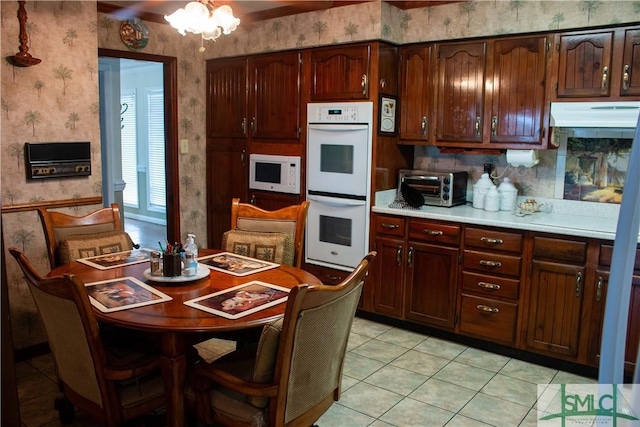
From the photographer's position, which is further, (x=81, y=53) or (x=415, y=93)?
(x=415, y=93)

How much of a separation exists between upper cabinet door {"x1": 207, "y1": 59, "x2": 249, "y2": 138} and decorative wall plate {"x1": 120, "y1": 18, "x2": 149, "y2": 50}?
698 mm

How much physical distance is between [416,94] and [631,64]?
1.44 m

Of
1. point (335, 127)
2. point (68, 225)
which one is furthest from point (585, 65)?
point (68, 225)

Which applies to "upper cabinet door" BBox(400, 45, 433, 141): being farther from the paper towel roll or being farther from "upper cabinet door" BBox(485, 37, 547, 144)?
the paper towel roll

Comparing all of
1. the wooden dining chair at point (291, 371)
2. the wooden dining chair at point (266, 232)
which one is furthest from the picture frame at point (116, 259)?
the wooden dining chair at point (291, 371)

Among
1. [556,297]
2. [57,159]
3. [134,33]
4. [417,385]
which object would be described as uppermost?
[134,33]

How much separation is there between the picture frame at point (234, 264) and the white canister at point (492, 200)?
1.83 meters

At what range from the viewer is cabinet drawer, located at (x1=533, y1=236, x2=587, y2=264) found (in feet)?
10.5

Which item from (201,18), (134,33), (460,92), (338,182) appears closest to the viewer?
(201,18)

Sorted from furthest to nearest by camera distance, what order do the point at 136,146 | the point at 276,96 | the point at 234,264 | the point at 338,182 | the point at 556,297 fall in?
the point at 136,146 → the point at 276,96 → the point at 338,182 → the point at 556,297 → the point at 234,264

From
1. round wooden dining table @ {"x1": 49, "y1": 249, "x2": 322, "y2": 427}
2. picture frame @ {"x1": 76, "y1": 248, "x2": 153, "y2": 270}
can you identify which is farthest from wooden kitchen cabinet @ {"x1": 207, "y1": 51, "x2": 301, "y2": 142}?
round wooden dining table @ {"x1": 49, "y1": 249, "x2": 322, "y2": 427}

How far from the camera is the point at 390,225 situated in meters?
3.95

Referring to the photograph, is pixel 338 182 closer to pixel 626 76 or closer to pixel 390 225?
pixel 390 225

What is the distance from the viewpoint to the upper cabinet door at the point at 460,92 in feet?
12.4
